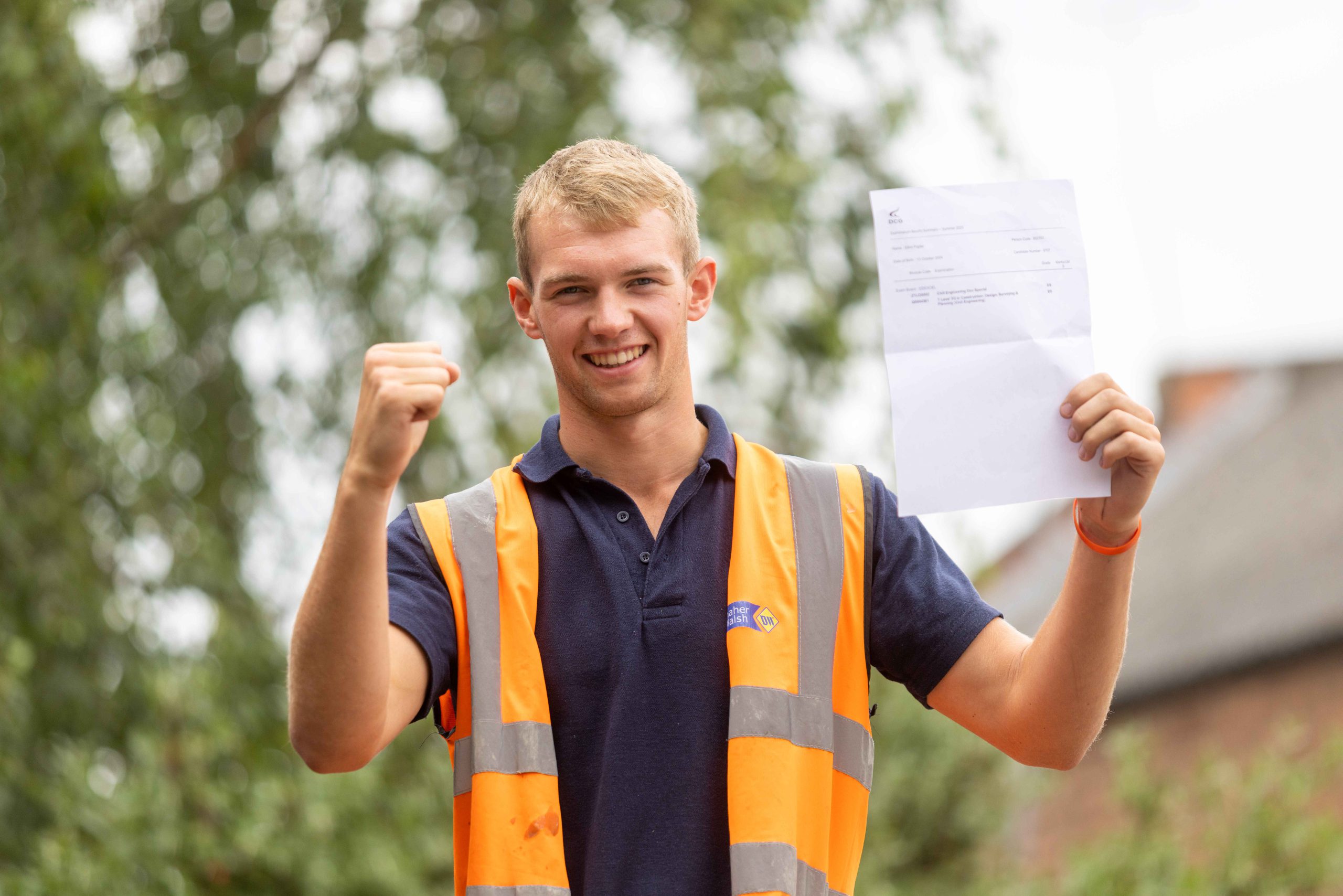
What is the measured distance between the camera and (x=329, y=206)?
6.74m

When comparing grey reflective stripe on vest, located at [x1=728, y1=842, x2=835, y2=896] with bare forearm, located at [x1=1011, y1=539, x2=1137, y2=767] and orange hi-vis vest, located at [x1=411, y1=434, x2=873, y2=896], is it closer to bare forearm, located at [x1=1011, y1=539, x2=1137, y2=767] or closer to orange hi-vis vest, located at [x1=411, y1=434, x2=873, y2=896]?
orange hi-vis vest, located at [x1=411, y1=434, x2=873, y2=896]

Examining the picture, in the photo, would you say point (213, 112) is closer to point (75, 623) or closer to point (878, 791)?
point (75, 623)

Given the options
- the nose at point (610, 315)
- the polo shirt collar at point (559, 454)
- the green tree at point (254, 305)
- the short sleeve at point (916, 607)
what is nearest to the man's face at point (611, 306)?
the nose at point (610, 315)

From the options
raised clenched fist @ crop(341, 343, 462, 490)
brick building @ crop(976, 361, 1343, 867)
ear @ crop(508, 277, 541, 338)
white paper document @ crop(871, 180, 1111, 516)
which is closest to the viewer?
raised clenched fist @ crop(341, 343, 462, 490)

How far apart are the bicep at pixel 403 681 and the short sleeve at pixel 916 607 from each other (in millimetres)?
693

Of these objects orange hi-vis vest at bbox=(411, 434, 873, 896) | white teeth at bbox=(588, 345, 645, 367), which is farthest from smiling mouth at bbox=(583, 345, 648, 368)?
orange hi-vis vest at bbox=(411, 434, 873, 896)

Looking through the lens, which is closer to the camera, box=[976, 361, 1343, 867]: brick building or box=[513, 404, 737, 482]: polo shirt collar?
box=[513, 404, 737, 482]: polo shirt collar

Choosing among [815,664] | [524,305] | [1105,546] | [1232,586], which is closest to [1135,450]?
[1105,546]

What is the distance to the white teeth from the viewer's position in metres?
2.17

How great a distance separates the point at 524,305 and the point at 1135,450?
3.13 ft

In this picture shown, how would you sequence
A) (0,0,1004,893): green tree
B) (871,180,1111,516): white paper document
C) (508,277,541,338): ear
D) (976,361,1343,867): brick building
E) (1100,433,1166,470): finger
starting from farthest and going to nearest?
(976,361,1343,867): brick building < (0,0,1004,893): green tree < (508,277,541,338): ear < (871,180,1111,516): white paper document < (1100,433,1166,470): finger

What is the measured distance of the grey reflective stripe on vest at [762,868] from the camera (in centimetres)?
199

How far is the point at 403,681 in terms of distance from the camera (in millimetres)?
2018

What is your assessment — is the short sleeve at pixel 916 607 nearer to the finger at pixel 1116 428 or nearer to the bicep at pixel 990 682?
the bicep at pixel 990 682
